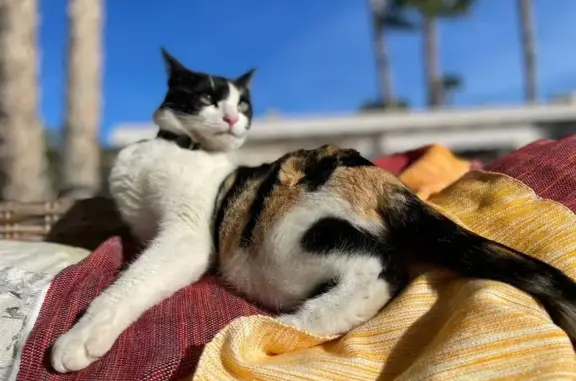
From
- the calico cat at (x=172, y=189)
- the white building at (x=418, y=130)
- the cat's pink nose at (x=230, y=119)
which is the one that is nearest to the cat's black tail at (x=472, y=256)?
the calico cat at (x=172, y=189)

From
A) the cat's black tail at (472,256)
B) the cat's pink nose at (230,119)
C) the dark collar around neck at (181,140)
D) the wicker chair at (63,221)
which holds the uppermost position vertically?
the cat's pink nose at (230,119)

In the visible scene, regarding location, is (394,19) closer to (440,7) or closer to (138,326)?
(440,7)

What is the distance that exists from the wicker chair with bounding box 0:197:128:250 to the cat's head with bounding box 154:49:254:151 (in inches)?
13.0

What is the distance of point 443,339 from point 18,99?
222 centimetres

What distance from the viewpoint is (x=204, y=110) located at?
4.33 feet

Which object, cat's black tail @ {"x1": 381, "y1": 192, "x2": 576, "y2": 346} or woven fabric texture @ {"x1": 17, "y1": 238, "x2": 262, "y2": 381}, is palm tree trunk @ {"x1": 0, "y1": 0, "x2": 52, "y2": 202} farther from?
cat's black tail @ {"x1": 381, "y1": 192, "x2": 576, "y2": 346}

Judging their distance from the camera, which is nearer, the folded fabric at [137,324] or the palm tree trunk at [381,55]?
the folded fabric at [137,324]

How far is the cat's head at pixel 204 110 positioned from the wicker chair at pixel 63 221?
330 mm

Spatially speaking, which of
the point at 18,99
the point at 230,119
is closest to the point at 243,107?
the point at 230,119

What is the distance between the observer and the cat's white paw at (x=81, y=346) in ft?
2.44

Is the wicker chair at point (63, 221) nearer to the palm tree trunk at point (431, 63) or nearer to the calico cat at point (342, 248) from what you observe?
the calico cat at point (342, 248)

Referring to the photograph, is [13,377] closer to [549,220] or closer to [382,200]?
[382,200]

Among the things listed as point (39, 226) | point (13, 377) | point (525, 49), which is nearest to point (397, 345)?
point (13, 377)

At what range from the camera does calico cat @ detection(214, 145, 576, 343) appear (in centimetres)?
76
